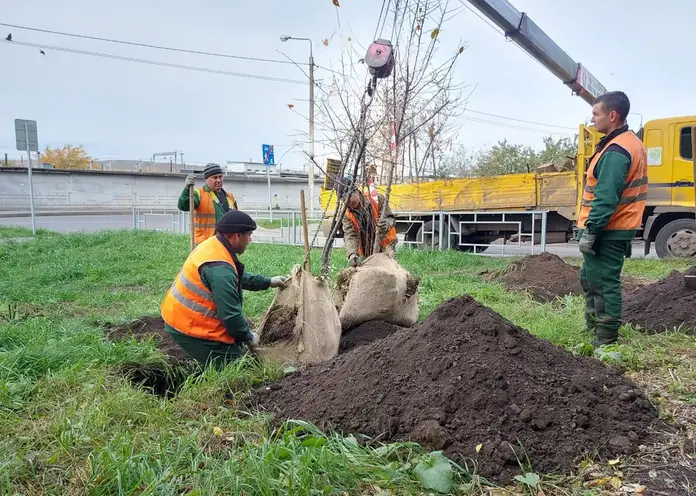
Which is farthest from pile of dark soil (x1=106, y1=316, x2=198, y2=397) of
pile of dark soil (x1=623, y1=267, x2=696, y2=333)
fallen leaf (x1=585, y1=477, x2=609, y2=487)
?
pile of dark soil (x1=623, y1=267, x2=696, y2=333)

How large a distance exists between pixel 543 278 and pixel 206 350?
15.7ft

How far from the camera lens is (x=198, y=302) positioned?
3326 millimetres

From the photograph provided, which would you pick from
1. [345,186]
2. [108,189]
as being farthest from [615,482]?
[108,189]

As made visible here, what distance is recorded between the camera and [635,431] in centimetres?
223

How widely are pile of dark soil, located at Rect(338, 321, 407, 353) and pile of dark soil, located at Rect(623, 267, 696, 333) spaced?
1.95 m

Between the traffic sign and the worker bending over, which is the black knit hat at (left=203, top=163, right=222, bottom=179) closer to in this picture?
the worker bending over

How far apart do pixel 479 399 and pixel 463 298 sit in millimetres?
822

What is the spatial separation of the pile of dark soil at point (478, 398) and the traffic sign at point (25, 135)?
13.8 metres

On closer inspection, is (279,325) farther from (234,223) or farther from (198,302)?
(234,223)

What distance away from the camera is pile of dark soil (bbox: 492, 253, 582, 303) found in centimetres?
618

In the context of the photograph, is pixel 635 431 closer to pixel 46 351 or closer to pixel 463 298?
pixel 463 298

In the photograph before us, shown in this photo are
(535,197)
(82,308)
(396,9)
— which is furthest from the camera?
(535,197)

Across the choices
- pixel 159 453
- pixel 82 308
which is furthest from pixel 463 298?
pixel 82 308

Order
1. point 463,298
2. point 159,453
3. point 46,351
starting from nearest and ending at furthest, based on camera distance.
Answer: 1. point 159,453
2. point 463,298
3. point 46,351
